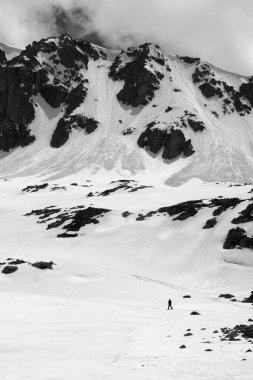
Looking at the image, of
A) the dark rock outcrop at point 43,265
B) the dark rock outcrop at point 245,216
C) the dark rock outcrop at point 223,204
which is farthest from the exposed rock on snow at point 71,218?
the dark rock outcrop at point 245,216

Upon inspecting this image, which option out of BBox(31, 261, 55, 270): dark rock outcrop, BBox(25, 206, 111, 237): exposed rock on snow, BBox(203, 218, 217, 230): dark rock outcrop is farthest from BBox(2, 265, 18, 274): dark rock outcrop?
BBox(203, 218, 217, 230): dark rock outcrop

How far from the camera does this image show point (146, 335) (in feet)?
75.8

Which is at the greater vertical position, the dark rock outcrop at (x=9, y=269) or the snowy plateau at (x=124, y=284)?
the snowy plateau at (x=124, y=284)

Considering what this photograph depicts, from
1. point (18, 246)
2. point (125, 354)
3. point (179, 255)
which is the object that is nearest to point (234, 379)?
point (125, 354)

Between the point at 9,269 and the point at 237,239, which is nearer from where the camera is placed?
the point at 9,269

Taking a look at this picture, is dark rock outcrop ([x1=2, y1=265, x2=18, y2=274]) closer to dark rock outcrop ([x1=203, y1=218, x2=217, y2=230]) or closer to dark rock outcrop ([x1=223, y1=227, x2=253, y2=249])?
dark rock outcrop ([x1=223, y1=227, x2=253, y2=249])

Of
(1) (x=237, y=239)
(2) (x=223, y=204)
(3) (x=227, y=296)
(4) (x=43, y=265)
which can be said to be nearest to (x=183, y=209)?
(2) (x=223, y=204)

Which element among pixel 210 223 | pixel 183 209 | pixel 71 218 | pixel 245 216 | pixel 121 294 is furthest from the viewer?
→ pixel 71 218

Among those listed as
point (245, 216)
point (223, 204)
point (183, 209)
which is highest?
point (223, 204)

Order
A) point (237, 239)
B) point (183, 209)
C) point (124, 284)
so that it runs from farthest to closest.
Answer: point (183, 209)
point (237, 239)
point (124, 284)

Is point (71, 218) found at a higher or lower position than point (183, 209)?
lower

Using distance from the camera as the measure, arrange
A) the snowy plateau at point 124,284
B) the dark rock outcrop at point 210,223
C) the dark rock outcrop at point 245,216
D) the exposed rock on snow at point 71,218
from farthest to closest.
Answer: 1. the exposed rock on snow at point 71,218
2. the dark rock outcrop at point 210,223
3. the dark rock outcrop at point 245,216
4. the snowy plateau at point 124,284

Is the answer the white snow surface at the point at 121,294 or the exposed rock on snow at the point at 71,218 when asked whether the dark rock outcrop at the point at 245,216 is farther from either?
the exposed rock on snow at the point at 71,218

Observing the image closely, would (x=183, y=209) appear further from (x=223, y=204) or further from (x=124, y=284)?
(x=124, y=284)
